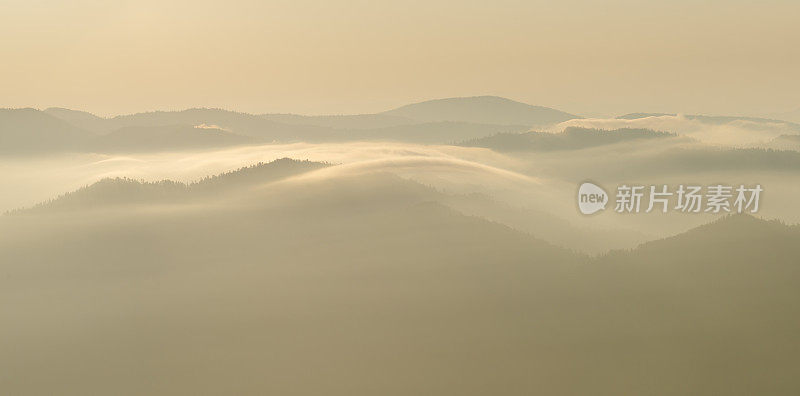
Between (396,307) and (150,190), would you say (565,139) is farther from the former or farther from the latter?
(396,307)

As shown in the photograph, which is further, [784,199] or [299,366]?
[784,199]

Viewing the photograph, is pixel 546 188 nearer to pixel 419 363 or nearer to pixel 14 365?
pixel 419 363

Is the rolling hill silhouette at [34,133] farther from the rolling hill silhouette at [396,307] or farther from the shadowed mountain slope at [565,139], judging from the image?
the rolling hill silhouette at [396,307]

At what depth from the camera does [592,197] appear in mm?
35344

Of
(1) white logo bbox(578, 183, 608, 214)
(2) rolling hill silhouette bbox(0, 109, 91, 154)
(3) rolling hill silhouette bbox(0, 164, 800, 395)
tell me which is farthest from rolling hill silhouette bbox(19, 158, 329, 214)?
(2) rolling hill silhouette bbox(0, 109, 91, 154)

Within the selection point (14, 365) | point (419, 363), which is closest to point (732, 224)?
point (419, 363)

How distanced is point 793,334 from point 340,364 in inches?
647

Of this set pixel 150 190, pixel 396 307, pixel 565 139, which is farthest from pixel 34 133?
pixel 396 307

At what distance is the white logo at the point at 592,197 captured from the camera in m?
34.4

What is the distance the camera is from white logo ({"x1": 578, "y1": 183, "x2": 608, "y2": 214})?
34.4 metres

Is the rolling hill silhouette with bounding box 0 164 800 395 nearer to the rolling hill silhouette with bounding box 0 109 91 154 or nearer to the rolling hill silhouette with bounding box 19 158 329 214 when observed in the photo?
the rolling hill silhouette with bounding box 19 158 329 214

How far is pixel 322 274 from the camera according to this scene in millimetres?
27250

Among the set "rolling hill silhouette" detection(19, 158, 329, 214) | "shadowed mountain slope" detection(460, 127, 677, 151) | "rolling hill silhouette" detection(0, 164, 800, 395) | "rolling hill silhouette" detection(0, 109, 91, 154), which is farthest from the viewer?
"rolling hill silhouette" detection(0, 109, 91, 154)

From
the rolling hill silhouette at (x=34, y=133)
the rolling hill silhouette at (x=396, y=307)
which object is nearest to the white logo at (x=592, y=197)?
the rolling hill silhouette at (x=396, y=307)
